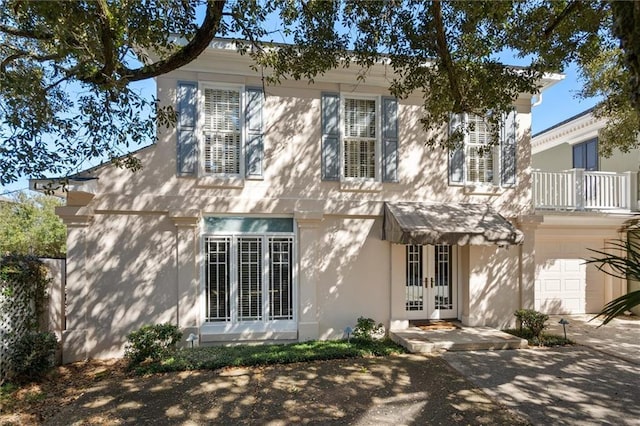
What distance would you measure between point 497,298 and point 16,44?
11.8 metres

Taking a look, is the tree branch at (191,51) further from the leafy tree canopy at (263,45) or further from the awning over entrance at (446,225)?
the awning over entrance at (446,225)

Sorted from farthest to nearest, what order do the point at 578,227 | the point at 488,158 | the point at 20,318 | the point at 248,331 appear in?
1. the point at 578,227
2. the point at 488,158
3. the point at 248,331
4. the point at 20,318

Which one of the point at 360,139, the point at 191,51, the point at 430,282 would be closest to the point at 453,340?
the point at 430,282

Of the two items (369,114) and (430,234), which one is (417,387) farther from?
(369,114)

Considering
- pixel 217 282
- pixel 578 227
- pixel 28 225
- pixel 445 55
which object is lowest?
pixel 217 282

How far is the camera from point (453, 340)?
7953mm

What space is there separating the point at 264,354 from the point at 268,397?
65.8 inches

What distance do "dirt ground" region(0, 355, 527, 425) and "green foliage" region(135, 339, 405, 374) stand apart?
0.20 meters

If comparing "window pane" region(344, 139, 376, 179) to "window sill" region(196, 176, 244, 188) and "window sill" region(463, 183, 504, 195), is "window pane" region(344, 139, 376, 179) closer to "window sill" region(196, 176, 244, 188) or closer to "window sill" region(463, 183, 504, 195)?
"window sill" region(463, 183, 504, 195)

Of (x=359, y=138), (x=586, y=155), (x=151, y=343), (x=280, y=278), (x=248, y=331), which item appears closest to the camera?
(x=151, y=343)

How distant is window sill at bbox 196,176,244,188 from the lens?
8031mm

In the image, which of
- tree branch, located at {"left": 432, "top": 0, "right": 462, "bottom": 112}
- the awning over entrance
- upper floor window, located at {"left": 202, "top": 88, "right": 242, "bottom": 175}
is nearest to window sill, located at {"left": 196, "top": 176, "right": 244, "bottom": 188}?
upper floor window, located at {"left": 202, "top": 88, "right": 242, "bottom": 175}

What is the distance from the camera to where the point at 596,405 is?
17.6 feet

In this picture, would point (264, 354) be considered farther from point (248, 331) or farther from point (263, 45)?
point (263, 45)
